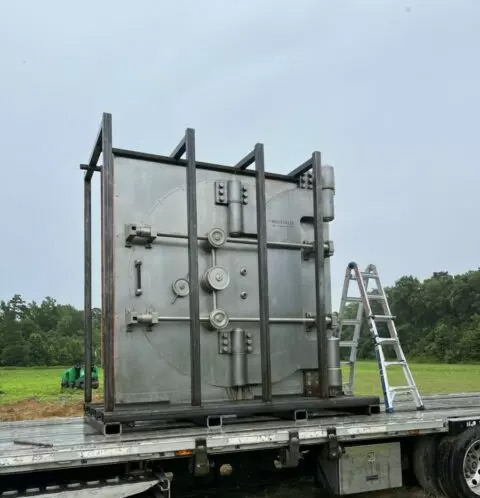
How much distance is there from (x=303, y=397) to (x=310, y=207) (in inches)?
109

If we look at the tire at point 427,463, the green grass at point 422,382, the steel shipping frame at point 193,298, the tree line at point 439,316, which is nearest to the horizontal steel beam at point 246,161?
the steel shipping frame at point 193,298

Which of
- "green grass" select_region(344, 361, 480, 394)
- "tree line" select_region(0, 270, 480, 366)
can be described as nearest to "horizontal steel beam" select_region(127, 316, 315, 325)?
"green grass" select_region(344, 361, 480, 394)

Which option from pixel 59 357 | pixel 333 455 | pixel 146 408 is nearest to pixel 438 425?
pixel 333 455

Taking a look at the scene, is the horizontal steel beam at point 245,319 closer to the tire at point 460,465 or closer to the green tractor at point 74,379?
the tire at point 460,465

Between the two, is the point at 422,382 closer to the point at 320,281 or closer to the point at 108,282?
the point at 320,281

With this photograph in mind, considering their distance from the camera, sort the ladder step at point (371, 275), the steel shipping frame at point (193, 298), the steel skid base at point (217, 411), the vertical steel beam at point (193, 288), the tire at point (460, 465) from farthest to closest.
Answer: the ladder step at point (371, 275) → the tire at point (460, 465) → the vertical steel beam at point (193, 288) → the steel shipping frame at point (193, 298) → the steel skid base at point (217, 411)

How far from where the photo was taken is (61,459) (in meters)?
5.50

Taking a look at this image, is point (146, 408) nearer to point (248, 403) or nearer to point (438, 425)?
point (248, 403)

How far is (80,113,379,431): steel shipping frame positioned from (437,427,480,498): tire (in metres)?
1.08

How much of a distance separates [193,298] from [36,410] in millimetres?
14029

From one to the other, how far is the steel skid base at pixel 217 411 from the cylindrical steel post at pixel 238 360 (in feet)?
1.70

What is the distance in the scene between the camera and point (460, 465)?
25.3ft

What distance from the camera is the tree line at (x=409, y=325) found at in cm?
6088

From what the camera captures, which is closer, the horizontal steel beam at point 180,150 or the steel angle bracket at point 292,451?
the steel angle bracket at point 292,451
